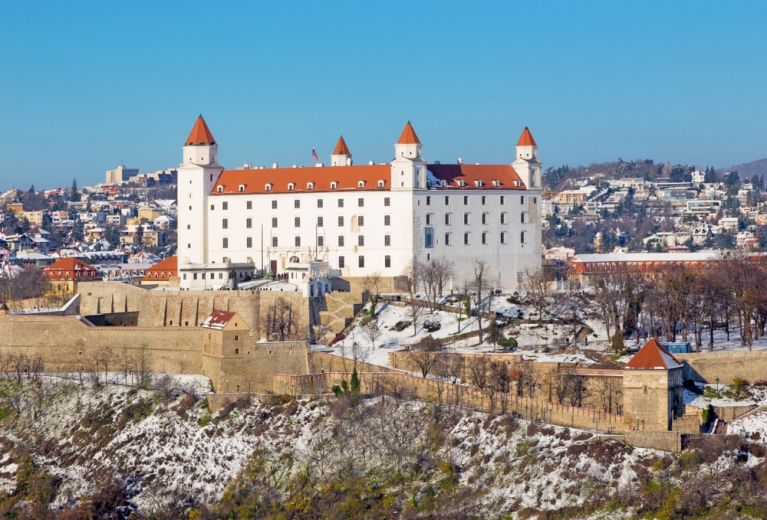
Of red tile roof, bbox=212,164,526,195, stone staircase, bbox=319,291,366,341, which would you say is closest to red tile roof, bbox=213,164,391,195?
red tile roof, bbox=212,164,526,195

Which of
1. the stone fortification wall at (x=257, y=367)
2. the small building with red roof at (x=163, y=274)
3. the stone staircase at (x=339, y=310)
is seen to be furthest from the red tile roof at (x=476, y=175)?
the stone fortification wall at (x=257, y=367)

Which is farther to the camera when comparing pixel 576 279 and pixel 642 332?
pixel 576 279

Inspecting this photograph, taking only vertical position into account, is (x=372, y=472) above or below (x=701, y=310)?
below

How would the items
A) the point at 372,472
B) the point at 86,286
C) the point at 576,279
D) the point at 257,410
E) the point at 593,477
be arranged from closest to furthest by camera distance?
the point at 593,477, the point at 372,472, the point at 257,410, the point at 86,286, the point at 576,279

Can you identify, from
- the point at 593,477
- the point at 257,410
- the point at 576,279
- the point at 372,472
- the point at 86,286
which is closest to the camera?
the point at 593,477

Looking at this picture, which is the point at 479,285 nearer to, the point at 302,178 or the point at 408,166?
the point at 408,166

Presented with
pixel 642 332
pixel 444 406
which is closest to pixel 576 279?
pixel 642 332

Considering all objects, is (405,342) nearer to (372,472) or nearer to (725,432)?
(372,472)

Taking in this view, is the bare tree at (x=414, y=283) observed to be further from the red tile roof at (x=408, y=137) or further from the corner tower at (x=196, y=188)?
the corner tower at (x=196, y=188)

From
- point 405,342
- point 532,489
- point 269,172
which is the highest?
point 269,172
